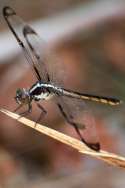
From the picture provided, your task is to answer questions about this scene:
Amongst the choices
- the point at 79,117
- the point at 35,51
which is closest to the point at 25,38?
the point at 35,51

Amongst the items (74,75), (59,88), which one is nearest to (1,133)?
(74,75)

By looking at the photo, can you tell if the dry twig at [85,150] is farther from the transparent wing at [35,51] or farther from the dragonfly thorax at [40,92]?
the transparent wing at [35,51]

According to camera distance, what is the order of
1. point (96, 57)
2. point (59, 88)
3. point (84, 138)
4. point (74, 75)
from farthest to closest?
1. point (96, 57)
2. point (74, 75)
3. point (59, 88)
4. point (84, 138)

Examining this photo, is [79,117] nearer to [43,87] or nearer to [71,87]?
[43,87]

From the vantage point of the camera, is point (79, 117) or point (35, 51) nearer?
point (79, 117)

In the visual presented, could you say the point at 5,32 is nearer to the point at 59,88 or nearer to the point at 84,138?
the point at 59,88

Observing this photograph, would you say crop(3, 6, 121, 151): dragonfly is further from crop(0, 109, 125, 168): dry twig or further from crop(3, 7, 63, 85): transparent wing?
crop(0, 109, 125, 168): dry twig
